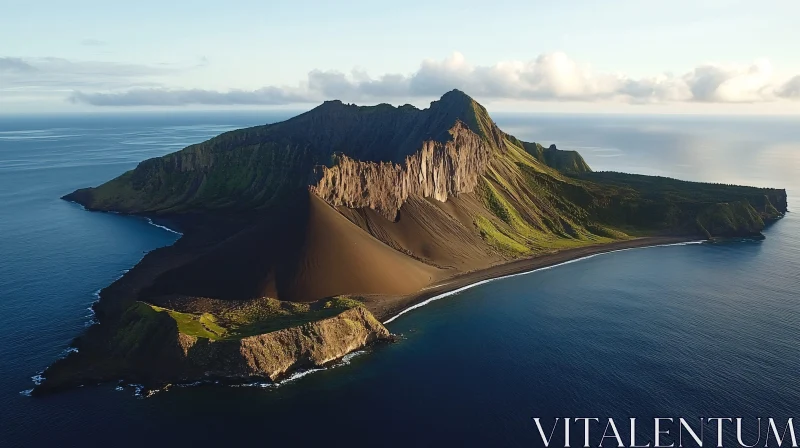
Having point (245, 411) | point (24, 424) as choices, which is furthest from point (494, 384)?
point (24, 424)

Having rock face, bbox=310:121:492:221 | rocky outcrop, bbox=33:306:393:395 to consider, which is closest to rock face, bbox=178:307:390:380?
rocky outcrop, bbox=33:306:393:395

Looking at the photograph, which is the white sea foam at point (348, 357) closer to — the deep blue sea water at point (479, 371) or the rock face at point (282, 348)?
the rock face at point (282, 348)

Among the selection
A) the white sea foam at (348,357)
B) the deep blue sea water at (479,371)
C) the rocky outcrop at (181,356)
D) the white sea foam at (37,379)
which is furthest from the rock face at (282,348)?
the white sea foam at (37,379)

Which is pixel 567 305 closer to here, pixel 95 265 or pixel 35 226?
pixel 95 265

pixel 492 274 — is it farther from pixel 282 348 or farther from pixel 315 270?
pixel 282 348

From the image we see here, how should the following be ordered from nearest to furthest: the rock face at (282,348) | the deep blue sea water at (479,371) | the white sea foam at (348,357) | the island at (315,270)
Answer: the deep blue sea water at (479,371) < the rock face at (282,348) < the island at (315,270) < the white sea foam at (348,357)

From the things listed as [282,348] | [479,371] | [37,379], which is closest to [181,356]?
[282,348]

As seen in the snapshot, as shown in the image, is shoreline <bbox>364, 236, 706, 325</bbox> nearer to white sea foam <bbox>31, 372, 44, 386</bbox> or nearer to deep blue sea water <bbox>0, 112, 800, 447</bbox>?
deep blue sea water <bbox>0, 112, 800, 447</bbox>
